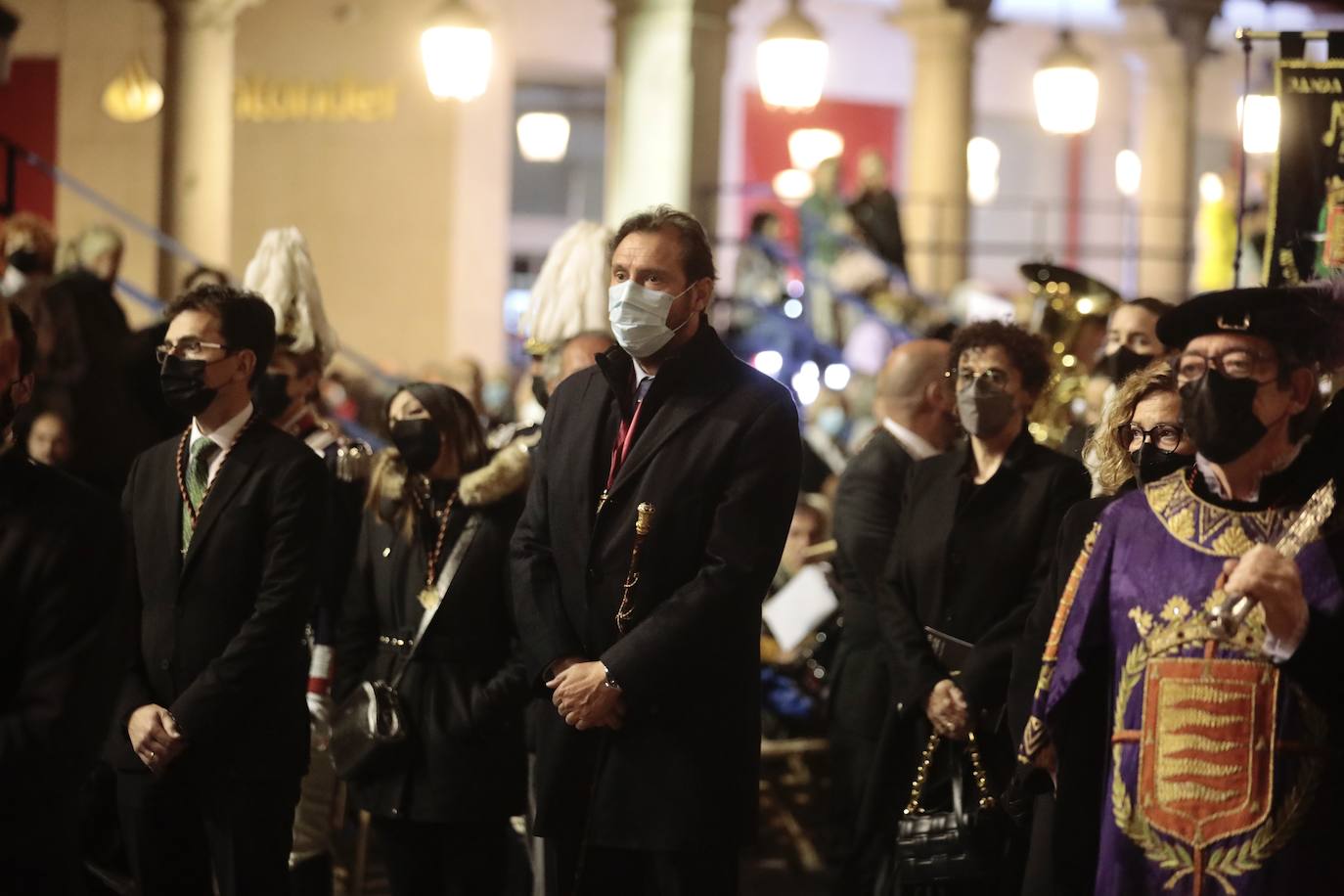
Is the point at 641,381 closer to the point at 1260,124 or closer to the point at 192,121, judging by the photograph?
the point at 192,121

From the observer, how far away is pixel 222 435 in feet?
19.1

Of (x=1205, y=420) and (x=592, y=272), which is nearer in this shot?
(x=1205, y=420)

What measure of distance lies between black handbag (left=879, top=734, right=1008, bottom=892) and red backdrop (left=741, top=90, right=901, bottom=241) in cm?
2079

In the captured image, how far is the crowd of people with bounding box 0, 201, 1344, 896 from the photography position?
4.06m

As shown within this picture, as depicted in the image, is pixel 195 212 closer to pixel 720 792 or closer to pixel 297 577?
pixel 297 577

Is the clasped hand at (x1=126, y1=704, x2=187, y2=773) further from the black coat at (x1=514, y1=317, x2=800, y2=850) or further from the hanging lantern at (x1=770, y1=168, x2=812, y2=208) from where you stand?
the hanging lantern at (x1=770, y1=168, x2=812, y2=208)

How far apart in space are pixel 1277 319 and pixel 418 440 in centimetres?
293

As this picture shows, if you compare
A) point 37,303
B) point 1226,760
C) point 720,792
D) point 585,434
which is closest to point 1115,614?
point 1226,760

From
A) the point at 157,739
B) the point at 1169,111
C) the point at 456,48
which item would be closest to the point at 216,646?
the point at 157,739

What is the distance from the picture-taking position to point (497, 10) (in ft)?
82.4

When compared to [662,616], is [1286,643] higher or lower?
higher

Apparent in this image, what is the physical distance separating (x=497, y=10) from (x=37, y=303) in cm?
1627

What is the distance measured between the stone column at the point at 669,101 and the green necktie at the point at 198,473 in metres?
8.67

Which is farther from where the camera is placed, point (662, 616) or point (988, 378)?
point (988, 378)
